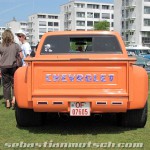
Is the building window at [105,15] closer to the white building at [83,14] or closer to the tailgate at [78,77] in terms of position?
the white building at [83,14]

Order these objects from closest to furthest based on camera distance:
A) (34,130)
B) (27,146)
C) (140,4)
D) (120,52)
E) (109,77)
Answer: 1. (27,146)
2. (109,77)
3. (34,130)
4. (120,52)
5. (140,4)

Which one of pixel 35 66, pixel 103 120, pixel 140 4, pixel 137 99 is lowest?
pixel 103 120

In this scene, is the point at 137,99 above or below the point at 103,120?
above

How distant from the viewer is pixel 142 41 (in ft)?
255

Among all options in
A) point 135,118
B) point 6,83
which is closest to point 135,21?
point 6,83

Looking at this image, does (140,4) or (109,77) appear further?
(140,4)

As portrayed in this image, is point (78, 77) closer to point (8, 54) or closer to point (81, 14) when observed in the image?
point (8, 54)

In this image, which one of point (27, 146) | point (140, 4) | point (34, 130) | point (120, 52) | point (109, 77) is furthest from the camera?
point (140, 4)

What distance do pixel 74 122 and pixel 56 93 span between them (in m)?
1.42

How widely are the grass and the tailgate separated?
27.4 inches

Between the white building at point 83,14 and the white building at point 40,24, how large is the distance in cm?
1330

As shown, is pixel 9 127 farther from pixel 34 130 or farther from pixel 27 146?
pixel 27 146

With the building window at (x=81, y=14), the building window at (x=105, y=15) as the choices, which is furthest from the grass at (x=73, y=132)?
the building window at (x=105, y=15)

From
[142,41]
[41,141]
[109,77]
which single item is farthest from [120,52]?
[142,41]
